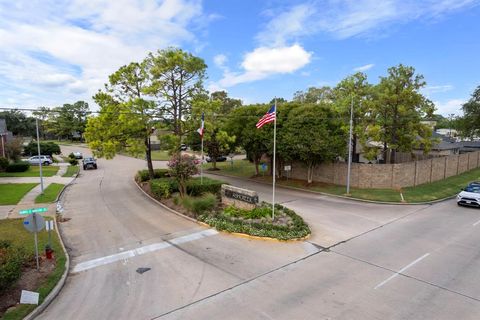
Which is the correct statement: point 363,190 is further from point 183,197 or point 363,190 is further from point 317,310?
point 317,310

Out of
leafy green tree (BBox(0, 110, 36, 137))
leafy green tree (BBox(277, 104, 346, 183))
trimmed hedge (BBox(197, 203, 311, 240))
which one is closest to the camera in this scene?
trimmed hedge (BBox(197, 203, 311, 240))

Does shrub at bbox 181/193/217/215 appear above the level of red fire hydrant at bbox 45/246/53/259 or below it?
above

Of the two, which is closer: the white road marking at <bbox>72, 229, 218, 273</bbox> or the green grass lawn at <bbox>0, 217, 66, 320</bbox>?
the green grass lawn at <bbox>0, 217, 66, 320</bbox>

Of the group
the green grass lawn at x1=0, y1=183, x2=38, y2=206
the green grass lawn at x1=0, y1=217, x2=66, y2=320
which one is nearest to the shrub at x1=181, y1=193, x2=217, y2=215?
the green grass lawn at x1=0, y1=217, x2=66, y2=320

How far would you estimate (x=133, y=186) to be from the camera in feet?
87.8

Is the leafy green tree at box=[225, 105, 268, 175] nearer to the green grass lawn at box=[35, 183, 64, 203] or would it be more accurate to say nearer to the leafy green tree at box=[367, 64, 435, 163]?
the leafy green tree at box=[367, 64, 435, 163]

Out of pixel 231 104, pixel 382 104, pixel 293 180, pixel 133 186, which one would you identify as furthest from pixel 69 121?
pixel 382 104

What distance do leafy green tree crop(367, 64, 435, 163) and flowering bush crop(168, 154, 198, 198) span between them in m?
15.7

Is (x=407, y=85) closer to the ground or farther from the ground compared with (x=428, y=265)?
farther from the ground

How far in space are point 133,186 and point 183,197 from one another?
9921 mm

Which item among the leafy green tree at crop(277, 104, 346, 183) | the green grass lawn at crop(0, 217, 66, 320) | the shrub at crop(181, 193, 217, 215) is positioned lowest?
the green grass lawn at crop(0, 217, 66, 320)

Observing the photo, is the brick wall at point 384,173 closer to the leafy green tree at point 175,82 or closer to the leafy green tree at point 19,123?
the leafy green tree at point 175,82

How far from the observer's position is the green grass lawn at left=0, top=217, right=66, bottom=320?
7719 millimetres

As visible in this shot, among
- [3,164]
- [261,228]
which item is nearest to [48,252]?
[261,228]
